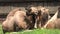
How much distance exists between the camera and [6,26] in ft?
21.4

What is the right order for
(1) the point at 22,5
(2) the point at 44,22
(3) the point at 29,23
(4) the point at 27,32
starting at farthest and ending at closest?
1. (1) the point at 22,5
2. (2) the point at 44,22
3. (3) the point at 29,23
4. (4) the point at 27,32

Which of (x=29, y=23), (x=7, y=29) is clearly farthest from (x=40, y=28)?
(x=7, y=29)

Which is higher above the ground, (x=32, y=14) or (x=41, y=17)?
(x=32, y=14)

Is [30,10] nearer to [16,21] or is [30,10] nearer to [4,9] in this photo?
[16,21]

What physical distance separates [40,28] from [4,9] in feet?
11.3

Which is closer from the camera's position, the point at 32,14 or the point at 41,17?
the point at 32,14

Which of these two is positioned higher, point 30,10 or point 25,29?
point 30,10

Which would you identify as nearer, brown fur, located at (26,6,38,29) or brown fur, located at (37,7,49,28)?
brown fur, located at (26,6,38,29)

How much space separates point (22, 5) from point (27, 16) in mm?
3314

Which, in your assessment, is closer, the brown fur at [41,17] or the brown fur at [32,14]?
the brown fur at [32,14]

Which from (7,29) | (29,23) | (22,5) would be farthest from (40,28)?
(22,5)

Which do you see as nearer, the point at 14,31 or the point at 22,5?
the point at 14,31

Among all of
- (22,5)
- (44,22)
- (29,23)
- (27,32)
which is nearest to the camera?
(27,32)

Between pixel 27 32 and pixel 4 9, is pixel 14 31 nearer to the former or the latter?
pixel 27 32
